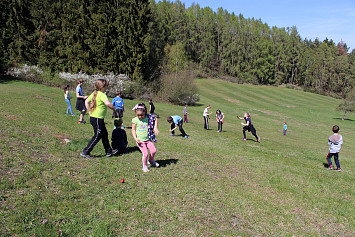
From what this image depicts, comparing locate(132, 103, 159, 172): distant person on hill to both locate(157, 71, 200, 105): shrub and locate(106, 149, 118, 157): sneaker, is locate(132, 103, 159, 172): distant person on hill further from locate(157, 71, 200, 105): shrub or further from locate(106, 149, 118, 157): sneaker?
locate(157, 71, 200, 105): shrub

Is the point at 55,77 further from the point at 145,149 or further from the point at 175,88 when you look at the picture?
the point at 145,149

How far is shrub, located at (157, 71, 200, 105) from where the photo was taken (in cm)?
4212

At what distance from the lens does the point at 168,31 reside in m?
88.9

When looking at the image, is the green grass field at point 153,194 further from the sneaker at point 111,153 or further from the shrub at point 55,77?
the shrub at point 55,77

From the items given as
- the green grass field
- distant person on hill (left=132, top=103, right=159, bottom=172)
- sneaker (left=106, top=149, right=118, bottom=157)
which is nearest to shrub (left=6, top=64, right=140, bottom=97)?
the green grass field

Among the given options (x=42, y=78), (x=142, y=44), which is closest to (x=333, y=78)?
(x=142, y=44)

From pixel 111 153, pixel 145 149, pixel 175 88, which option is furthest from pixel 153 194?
pixel 175 88

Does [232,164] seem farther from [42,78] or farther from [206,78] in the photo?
[206,78]

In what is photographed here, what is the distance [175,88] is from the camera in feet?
138

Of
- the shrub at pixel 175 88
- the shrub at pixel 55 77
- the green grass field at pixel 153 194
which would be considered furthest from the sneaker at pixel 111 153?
the shrub at pixel 175 88

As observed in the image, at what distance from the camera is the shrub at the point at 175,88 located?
42.1 metres

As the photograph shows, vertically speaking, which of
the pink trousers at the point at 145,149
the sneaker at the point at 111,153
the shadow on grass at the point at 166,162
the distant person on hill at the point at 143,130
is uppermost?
the distant person on hill at the point at 143,130

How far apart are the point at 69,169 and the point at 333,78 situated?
117m

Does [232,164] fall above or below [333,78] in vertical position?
below
